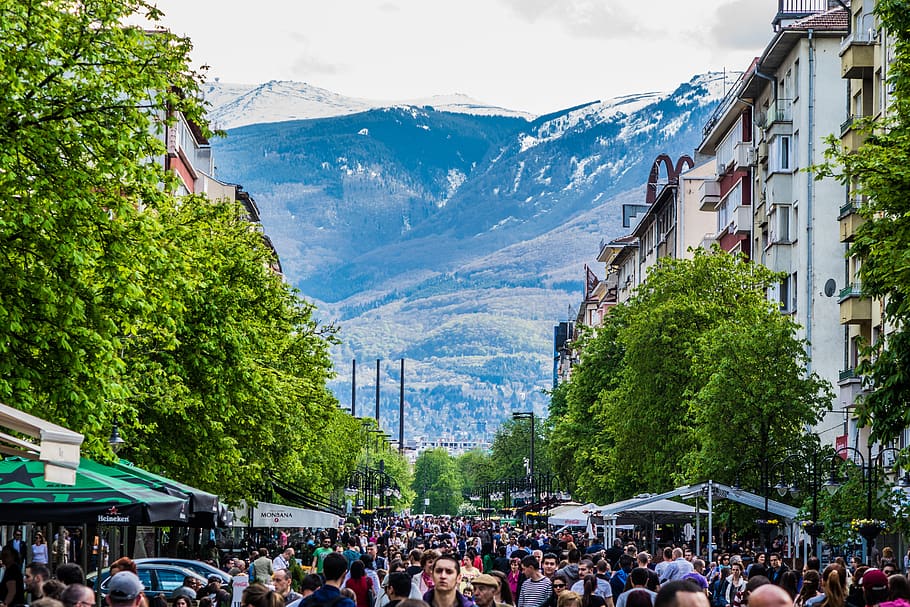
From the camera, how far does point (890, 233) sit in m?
25.0

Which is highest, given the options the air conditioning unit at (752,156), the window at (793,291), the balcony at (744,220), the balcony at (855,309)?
the air conditioning unit at (752,156)

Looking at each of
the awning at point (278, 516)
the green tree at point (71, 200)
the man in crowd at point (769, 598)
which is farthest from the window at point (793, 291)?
the man in crowd at point (769, 598)

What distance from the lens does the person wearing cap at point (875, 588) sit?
1562 cm

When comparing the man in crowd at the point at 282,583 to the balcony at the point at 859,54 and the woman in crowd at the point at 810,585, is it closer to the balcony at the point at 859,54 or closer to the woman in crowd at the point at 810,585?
the woman in crowd at the point at 810,585

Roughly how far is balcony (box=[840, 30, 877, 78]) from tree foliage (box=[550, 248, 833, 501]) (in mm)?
7903

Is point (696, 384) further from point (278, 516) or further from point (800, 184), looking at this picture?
point (278, 516)

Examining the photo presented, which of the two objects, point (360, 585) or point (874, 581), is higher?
point (874, 581)

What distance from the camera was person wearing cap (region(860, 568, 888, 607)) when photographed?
15.6 metres

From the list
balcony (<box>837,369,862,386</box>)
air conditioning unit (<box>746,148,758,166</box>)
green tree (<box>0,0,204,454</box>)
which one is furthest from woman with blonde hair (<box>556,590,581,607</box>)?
air conditioning unit (<box>746,148,758,166</box>)

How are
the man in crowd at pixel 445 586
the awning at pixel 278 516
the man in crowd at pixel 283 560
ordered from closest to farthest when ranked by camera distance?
the man in crowd at pixel 445 586 → the man in crowd at pixel 283 560 → the awning at pixel 278 516

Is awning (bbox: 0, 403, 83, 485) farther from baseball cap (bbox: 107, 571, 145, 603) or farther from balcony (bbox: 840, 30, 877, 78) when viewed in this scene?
balcony (bbox: 840, 30, 877, 78)

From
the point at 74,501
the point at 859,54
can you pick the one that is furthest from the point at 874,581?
the point at 859,54

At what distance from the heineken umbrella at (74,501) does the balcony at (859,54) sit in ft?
100

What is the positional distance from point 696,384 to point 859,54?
43.5ft
